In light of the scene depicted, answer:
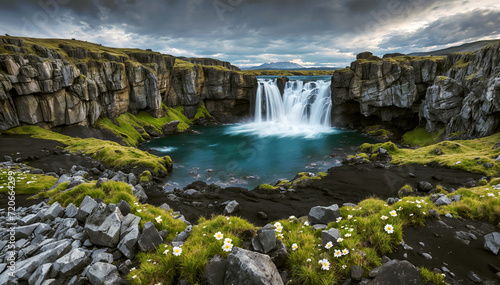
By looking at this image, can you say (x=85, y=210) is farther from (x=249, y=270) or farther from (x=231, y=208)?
(x=231, y=208)

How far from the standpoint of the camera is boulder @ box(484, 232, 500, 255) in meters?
7.23

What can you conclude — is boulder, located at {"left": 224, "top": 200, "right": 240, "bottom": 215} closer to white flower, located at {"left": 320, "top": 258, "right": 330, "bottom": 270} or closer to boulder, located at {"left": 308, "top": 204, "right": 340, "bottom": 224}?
boulder, located at {"left": 308, "top": 204, "right": 340, "bottom": 224}

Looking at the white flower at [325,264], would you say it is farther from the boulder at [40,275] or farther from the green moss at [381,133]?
the green moss at [381,133]

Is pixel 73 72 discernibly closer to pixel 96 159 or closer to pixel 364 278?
pixel 96 159

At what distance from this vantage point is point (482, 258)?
279 inches

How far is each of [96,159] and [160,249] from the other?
34234 millimetres

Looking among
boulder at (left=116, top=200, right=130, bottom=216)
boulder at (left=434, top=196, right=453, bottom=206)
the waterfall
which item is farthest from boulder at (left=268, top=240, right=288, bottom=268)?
the waterfall

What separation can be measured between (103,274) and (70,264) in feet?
4.16

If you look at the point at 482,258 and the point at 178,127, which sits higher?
the point at 482,258

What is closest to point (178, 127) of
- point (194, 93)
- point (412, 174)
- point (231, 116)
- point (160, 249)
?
point (194, 93)

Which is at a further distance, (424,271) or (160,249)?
(160,249)

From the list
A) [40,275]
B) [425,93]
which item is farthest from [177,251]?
[425,93]

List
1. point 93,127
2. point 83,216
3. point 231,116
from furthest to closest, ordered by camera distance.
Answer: point 231,116 → point 93,127 → point 83,216

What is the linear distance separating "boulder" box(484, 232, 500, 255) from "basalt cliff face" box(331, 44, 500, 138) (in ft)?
133
